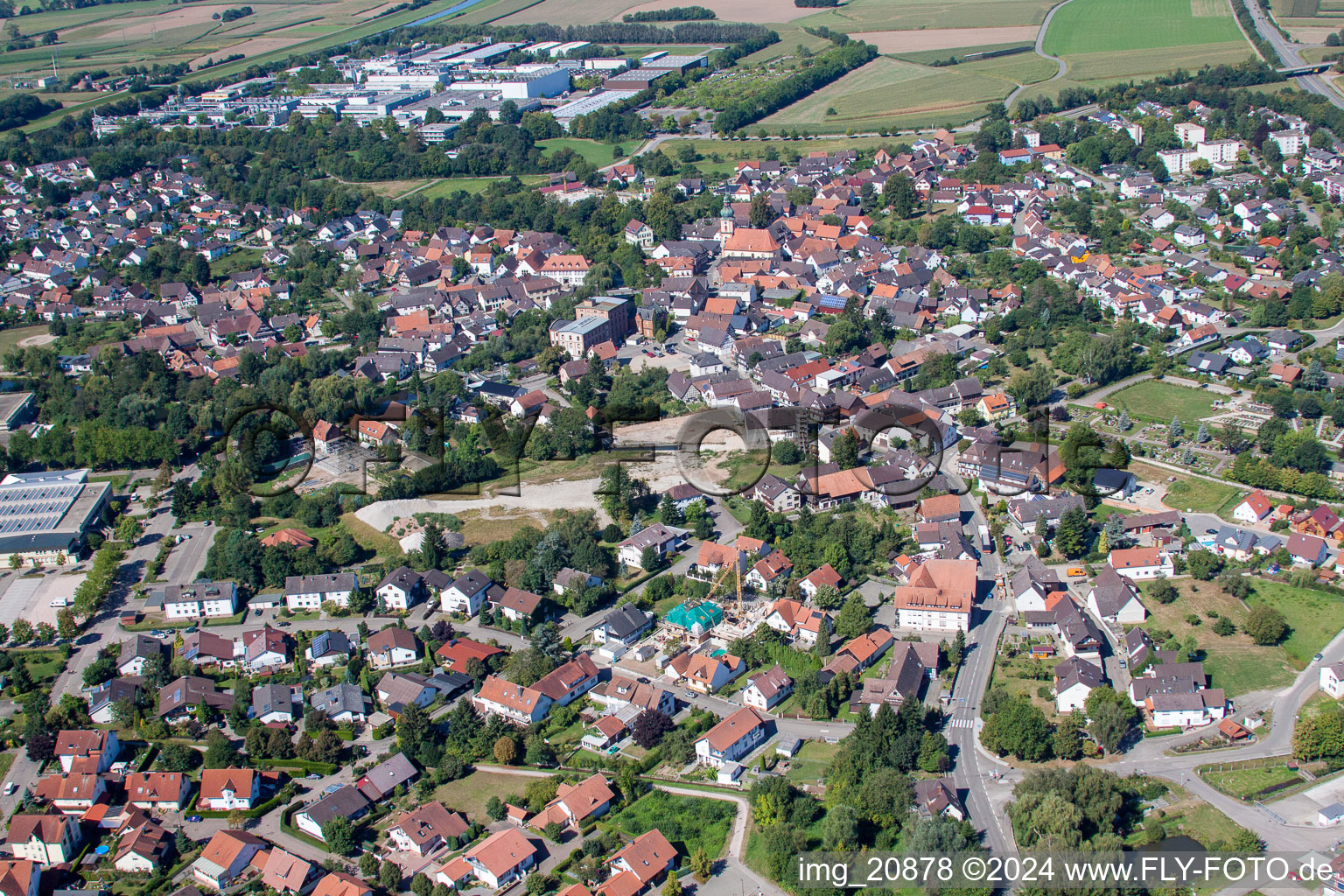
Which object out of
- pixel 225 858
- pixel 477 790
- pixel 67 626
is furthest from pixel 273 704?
pixel 67 626

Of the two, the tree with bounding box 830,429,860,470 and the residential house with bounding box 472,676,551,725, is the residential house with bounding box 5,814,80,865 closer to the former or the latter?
the residential house with bounding box 472,676,551,725

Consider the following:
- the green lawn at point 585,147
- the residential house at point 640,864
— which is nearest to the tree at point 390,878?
the residential house at point 640,864

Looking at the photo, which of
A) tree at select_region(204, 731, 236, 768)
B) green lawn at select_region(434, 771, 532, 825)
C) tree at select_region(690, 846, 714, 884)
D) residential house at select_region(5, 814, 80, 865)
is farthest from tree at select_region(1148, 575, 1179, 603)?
residential house at select_region(5, 814, 80, 865)

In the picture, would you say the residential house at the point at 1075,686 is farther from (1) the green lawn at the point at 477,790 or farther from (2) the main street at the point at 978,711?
(1) the green lawn at the point at 477,790

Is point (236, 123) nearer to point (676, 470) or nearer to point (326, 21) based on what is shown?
point (326, 21)

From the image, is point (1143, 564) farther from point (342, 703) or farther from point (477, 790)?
point (342, 703)
